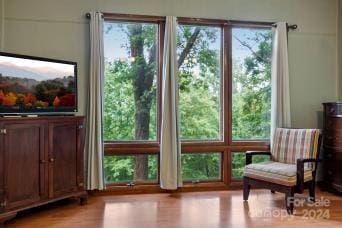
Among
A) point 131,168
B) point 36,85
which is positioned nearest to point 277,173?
point 131,168

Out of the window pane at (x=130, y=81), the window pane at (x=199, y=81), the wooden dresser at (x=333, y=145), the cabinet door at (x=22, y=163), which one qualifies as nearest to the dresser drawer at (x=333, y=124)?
the wooden dresser at (x=333, y=145)

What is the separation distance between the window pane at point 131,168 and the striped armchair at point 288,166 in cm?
126

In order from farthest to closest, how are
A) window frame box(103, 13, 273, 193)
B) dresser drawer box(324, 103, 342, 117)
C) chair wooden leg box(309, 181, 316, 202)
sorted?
window frame box(103, 13, 273, 193) < dresser drawer box(324, 103, 342, 117) < chair wooden leg box(309, 181, 316, 202)

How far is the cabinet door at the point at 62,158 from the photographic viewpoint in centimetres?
393

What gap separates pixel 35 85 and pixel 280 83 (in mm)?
3149

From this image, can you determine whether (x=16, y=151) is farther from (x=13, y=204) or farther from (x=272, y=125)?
(x=272, y=125)

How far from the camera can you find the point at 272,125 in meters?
4.99

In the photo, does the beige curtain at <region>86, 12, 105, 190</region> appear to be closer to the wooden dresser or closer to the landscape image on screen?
the landscape image on screen

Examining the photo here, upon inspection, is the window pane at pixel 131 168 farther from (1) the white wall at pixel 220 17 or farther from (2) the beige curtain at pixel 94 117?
(1) the white wall at pixel 220 17

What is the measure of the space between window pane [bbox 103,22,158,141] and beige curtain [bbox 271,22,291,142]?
5.35ft

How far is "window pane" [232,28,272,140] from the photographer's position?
511cm

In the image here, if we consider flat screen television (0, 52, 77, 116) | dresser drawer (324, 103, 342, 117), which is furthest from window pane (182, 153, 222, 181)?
flat screen television (0, 52, 77, 116)

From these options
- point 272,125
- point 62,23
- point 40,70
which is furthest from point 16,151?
point 272,125

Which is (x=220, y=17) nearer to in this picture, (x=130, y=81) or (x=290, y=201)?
(x=130, y=81)
